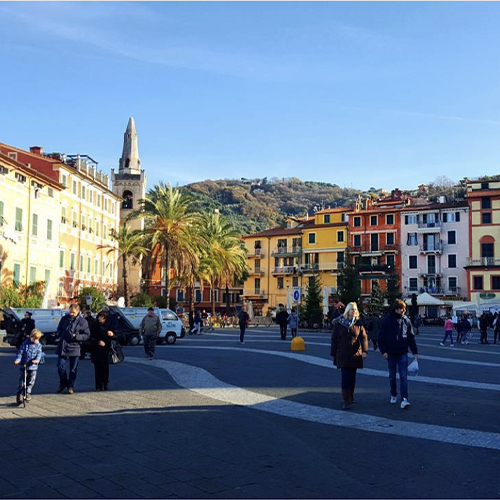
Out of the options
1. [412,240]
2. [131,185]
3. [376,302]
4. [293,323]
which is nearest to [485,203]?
[412,240]

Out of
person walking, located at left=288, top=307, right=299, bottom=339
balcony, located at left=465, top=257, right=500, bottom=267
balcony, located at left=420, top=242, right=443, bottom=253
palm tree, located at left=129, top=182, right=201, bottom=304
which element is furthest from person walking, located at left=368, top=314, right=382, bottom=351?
balcony, located at left=420, top=242, right=443, bottom=253

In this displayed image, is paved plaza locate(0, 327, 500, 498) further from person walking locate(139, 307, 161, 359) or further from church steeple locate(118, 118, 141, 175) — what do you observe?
church steeple locate(118, 118, 141, 175)

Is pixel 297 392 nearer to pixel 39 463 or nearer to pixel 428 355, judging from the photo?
pixel 39 463

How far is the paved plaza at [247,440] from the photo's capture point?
5980mm

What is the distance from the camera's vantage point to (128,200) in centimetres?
7438

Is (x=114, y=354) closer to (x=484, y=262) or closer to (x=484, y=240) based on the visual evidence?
(x=484, y=262)

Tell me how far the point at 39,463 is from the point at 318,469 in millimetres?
2954

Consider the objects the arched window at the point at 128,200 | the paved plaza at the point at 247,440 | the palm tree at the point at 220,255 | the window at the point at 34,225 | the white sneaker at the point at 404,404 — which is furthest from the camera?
the arched window at the point at 128,200

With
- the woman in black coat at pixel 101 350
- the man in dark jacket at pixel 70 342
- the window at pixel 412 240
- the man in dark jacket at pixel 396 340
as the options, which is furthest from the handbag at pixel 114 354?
the window at pixel 412 240

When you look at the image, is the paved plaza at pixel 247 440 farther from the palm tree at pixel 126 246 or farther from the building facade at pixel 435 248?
the building facade at pixel 435 248

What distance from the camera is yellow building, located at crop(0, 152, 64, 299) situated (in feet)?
142

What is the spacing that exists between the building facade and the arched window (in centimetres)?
3296

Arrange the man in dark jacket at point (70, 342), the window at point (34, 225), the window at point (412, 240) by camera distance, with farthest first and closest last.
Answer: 1. the window at point (412, 240)
2. the window at point (34, 225)
3. the man in dark jacket at point (70, 342)

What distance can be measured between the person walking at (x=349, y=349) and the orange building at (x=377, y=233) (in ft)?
225
